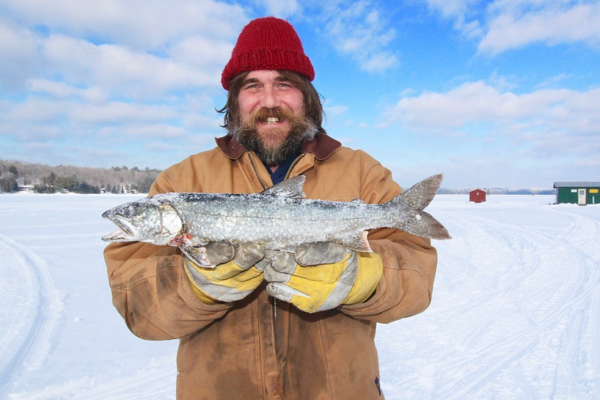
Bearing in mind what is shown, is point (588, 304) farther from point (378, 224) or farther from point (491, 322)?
point (378, 224)

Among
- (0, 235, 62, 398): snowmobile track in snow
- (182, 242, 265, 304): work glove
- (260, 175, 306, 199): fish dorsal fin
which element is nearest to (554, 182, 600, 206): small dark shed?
(260, 175, 306, 199): fish dorsal fin

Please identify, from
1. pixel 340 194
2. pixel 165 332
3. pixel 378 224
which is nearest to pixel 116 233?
pixel 165 332

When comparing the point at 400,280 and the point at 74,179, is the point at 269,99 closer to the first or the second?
the point at 400,280

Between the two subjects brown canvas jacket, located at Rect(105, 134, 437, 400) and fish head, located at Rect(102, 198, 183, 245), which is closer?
brown canvas jacket, located at Rect(105, 134, 437, 400)

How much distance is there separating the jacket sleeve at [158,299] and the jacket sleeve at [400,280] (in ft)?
3.60

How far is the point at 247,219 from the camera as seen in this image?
2.73 metres

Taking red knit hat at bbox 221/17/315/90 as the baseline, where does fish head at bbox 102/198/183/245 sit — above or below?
below

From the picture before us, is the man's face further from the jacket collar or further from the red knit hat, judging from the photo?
the jacket collar

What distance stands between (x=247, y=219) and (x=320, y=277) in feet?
2.29

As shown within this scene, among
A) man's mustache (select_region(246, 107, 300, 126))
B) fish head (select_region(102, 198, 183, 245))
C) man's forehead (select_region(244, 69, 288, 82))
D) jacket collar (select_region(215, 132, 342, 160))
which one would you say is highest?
man's forehead (select_region(244, 69, 288, 82))

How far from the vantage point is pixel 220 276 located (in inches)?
97.0

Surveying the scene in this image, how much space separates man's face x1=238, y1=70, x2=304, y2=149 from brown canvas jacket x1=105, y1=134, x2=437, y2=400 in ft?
1.67

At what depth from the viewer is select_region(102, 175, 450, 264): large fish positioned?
2721 mm

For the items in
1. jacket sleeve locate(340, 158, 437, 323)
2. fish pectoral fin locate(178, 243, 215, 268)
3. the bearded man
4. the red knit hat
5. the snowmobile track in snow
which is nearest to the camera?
fish pectoral fin locate(178, 243, 215, 268)
